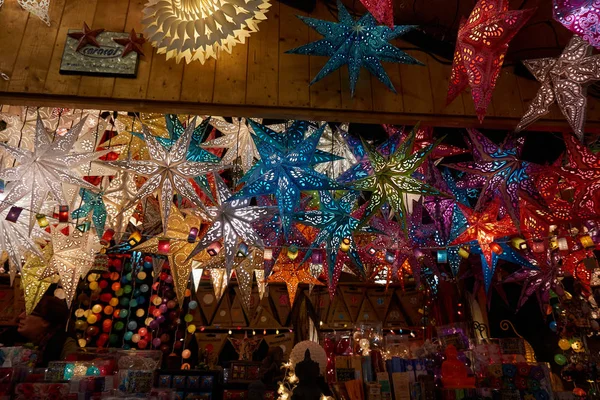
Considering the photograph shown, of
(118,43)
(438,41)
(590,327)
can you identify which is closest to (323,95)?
(438,41)

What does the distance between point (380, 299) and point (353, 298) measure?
566 mm

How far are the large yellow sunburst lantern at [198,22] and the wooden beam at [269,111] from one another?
1.49 ft

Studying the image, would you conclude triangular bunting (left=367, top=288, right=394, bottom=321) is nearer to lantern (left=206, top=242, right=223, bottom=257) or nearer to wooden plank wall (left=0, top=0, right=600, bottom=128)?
lantern (left=206, top=242, right=223, bottom=257)

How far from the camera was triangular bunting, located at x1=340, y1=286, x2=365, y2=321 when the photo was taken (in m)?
8.55

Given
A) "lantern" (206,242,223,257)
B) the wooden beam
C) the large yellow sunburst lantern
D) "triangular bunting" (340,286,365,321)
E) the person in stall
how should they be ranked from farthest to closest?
"triangular bunting" (340,286,365,321), "lantern" (206,242,223,257), the person in stall, the wooden beam, the large yellow sunburst lantern

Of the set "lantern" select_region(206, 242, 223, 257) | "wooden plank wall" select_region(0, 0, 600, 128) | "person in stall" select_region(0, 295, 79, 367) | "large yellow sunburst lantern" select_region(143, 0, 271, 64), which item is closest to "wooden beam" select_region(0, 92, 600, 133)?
"wooden plank wall" select_region(0, 0, 600, 128)

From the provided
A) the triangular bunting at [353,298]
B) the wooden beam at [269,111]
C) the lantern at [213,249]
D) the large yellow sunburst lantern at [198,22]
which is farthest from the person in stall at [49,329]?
the triangular bunting at [353,298]

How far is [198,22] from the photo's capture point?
8.53ft

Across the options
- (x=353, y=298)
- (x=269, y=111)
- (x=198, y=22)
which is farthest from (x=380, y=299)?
(x=198, y=22)

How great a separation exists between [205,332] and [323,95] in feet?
20.6

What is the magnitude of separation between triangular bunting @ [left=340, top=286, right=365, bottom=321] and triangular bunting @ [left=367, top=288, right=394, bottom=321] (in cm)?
19

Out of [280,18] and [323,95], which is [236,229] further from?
[280,18]

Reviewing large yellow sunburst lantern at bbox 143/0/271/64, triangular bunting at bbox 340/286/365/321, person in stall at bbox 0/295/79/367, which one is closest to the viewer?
large yellow sunburst lantern at bbox 143/0/271/64

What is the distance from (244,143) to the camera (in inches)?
158
